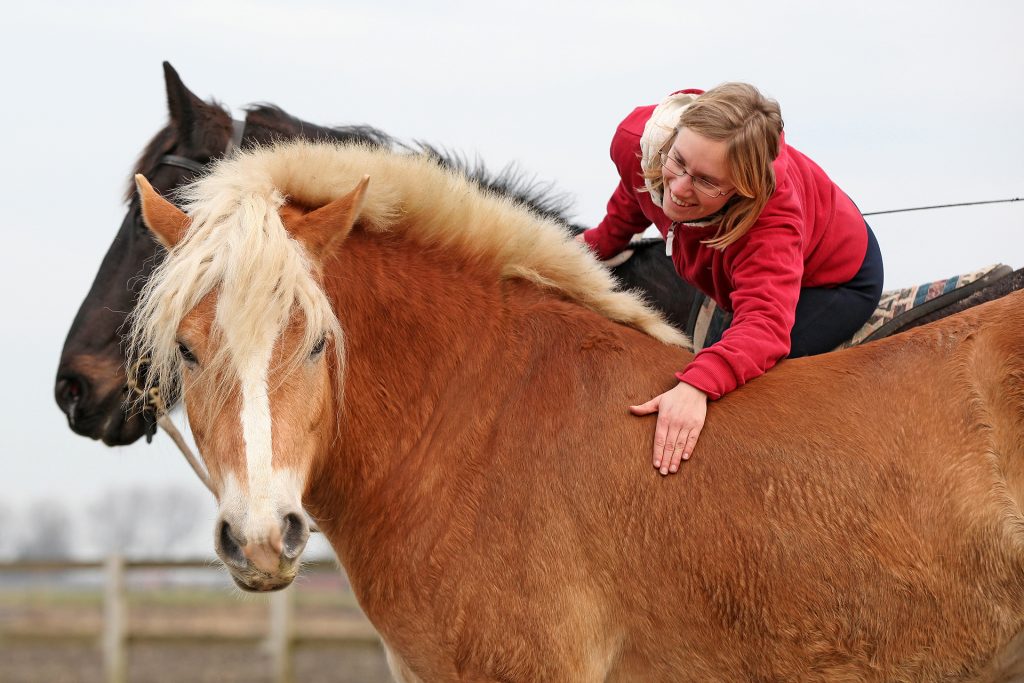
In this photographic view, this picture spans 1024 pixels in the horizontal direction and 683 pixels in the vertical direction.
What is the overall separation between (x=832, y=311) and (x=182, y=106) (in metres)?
3.59

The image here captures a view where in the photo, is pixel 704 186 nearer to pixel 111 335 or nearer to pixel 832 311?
pixel 832 311

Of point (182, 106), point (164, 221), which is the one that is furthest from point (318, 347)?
point (182, 106)

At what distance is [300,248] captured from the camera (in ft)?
10.7

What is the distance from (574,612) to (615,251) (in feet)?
7.12

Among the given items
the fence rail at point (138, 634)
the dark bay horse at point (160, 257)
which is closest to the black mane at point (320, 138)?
the dark bay horse at point (160, 257)

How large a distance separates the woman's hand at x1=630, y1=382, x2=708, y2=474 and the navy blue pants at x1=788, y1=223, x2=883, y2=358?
2.91 ft

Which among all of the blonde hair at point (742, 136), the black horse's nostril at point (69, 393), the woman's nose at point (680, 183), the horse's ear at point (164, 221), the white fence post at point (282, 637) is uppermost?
the blonde hair at point (742, 136)

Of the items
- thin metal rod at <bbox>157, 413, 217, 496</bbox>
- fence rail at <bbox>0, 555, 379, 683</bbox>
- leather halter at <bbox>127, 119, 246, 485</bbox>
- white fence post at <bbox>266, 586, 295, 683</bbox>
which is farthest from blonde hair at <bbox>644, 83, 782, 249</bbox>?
white fence post at <bbox>266, 586, 295, 683</bbox>

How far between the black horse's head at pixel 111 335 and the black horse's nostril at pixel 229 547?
237 cm

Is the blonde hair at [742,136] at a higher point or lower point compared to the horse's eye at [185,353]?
higher

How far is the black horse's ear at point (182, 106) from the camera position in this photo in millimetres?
5562

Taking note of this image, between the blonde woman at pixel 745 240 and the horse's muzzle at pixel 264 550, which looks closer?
the horse's muzzle at pixel 264 550

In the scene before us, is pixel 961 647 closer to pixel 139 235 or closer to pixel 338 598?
pixel 139 235

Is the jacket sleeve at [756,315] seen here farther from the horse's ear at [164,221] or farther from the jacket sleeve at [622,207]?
the horse's ear at [164,221]
